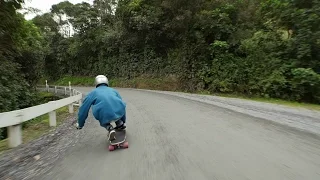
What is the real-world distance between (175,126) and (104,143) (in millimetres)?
2284

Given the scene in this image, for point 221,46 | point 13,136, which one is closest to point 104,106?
point 13,136

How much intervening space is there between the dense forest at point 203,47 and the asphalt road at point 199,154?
26.9ft

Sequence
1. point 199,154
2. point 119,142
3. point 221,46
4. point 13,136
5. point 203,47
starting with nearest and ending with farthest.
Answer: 1. point 199,154
2. point 119,142
3. point 13,136
4. point 221,46
5. point 203,47

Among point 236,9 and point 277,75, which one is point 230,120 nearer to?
point 277,75

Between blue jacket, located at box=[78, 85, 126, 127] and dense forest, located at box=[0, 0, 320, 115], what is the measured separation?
7.82 m

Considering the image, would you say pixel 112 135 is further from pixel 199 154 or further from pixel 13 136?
pixel 13 136

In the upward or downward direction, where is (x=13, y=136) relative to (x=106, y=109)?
downward

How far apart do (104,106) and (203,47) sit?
17764 millimetres

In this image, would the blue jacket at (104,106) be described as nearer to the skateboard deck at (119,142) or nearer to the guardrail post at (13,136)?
the skateboard deck at (119,142)

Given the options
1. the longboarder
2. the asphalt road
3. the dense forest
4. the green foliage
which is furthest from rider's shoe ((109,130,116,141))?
the green foliage

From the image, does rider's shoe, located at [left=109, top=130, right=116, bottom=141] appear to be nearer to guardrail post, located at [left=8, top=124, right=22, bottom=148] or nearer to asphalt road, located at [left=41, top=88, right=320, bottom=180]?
asphalt road, located at [left=41, top=88, right=320, bottom=180]

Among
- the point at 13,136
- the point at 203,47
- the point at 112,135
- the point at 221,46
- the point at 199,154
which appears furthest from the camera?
the point at 203,47

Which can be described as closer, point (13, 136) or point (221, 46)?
point (13, 136)

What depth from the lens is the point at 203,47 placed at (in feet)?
74.0
